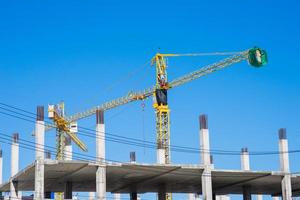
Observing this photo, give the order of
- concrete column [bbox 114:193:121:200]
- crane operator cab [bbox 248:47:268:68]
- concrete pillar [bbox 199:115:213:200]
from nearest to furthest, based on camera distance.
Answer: concrete pillar [bbox 199:115:213:200] → concrete column [bbox 114:193:121:200] → crane operator cab [bbox 248:47:268:68]

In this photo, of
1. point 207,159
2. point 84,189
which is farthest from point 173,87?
point 207,159

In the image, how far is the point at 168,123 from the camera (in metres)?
90.4

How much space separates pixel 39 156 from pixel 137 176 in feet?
37.4

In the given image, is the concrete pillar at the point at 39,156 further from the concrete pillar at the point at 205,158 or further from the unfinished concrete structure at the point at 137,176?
the concrete pillar at the point at 205,158

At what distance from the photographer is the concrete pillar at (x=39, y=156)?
1865 inches

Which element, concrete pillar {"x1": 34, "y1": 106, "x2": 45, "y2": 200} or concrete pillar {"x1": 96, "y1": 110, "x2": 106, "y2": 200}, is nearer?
concrete pillar {"x1": 34, "y1": 106, "x2": 45, "y2": 200}

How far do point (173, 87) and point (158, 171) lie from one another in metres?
39.3

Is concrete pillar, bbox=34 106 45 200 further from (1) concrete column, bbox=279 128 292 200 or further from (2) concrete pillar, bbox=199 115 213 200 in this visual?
(1) concrete column, bbox=279 128 292 200

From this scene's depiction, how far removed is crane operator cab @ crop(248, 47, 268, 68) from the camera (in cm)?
8206

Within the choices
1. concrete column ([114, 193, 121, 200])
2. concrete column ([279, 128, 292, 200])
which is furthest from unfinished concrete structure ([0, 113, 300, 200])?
concrete column ([114, 193, 121, 200])

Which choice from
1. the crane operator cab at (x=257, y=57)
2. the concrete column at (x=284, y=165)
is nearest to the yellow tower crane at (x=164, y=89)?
the crane operator cab at (x=257, y=57)

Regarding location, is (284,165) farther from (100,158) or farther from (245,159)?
(100,158)

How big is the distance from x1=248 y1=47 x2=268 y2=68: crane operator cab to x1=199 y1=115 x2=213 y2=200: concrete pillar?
1137 inches

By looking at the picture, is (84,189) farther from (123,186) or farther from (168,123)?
(168,123)
